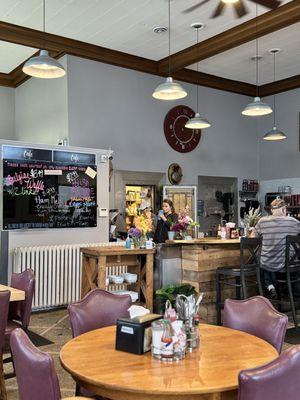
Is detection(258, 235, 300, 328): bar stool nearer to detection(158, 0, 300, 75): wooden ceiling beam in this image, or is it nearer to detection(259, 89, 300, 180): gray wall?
detection(158, 0, 300, 75): wooden ceiling beam

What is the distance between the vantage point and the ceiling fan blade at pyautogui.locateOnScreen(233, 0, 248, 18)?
6375mm

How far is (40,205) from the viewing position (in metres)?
6.63

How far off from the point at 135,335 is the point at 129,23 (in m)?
5.87

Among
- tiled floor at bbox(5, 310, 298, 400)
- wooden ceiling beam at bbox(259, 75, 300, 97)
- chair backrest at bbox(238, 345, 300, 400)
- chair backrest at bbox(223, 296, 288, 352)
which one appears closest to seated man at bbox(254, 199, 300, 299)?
tiled floor at bbox(5, 310, 298, 400)

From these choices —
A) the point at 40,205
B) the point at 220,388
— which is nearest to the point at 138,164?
the point at 40,205

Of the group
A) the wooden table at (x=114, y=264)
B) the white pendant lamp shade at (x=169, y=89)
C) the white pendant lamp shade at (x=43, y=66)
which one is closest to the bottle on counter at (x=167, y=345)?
the wooden table at (x=114, y=264)

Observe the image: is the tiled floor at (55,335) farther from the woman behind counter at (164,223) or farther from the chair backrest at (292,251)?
the woman behind counter at (164,223)

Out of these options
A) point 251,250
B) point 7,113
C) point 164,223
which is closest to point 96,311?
point 251,250

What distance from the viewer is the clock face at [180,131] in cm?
927

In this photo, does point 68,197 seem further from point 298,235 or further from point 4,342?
point 4,342

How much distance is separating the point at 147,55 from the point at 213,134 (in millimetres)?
2520

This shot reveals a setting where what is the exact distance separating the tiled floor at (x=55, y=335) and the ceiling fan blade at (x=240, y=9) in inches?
181

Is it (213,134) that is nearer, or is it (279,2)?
(279,2)

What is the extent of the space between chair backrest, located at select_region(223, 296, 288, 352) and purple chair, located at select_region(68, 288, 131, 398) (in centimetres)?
66
